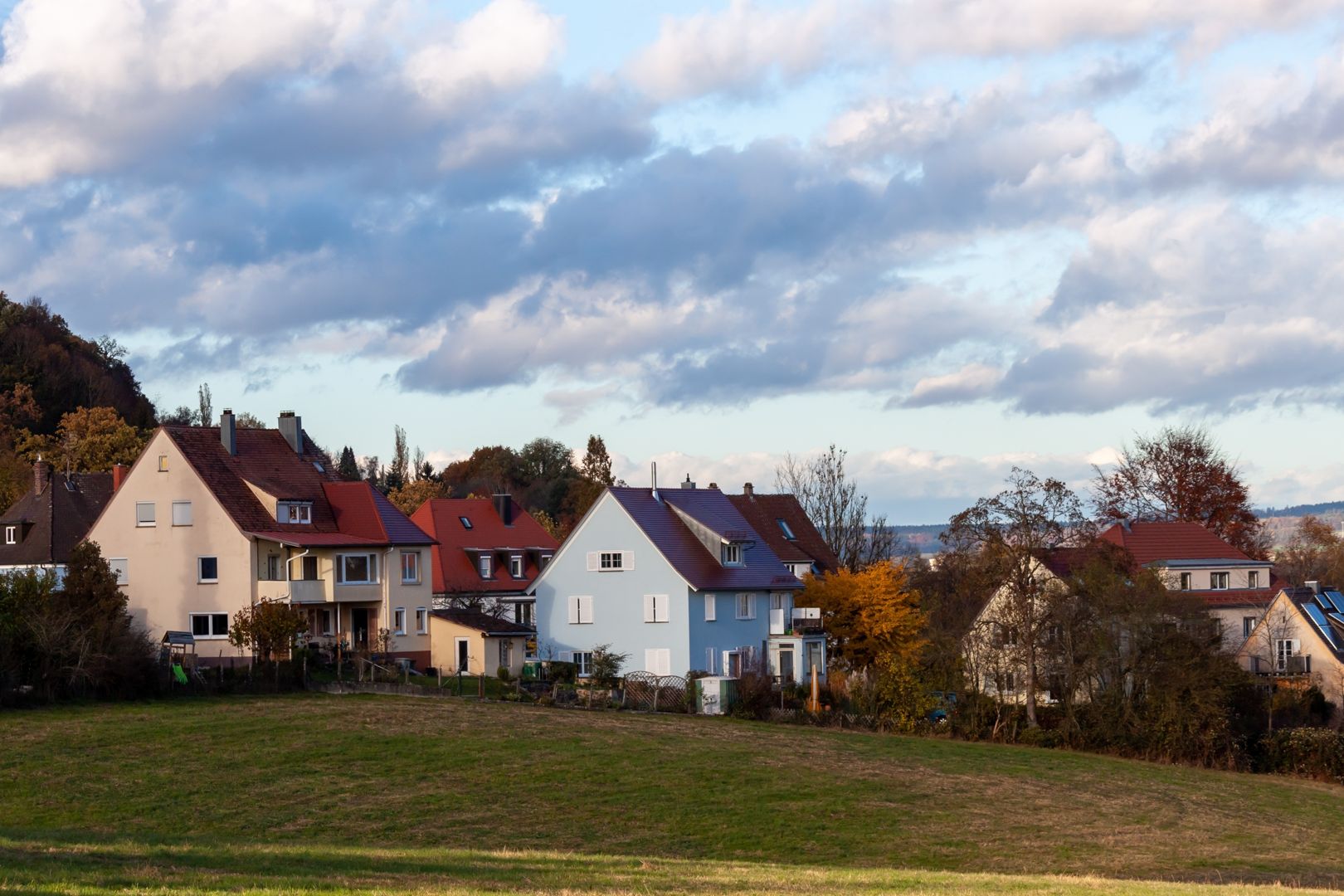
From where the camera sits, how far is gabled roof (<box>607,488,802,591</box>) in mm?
65812

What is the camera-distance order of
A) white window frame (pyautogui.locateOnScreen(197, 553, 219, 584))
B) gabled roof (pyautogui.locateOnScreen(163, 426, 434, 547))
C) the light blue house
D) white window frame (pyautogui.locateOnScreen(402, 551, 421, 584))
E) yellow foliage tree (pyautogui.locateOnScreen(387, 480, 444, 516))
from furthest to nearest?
yellow foliage tree (pyautogui.locateOnScreen(387, 480, 444, 516)) → white window frame (pyautogui.locateOnScreen(402, 551, 421, 584)) → the light blue house → gabled roof (pyautogui.locateOnScreen(163, 426, 434, 547)) → white window frame (pyautogui.locateOnScreen(197, 553, 219, 584))

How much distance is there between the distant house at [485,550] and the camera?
81.2 meters

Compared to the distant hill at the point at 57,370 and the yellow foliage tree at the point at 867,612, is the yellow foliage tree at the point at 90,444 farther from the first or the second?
the yellow foliage tree at the point at 867,612

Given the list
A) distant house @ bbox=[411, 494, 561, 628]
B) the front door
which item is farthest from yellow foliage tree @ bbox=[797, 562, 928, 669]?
the front door

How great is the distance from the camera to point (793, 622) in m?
67.6

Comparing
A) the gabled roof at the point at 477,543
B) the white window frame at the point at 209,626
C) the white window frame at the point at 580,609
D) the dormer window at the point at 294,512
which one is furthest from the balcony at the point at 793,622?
the white window frame at the point at 209,626

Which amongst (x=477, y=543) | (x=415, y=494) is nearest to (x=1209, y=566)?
(x=477, y=543)

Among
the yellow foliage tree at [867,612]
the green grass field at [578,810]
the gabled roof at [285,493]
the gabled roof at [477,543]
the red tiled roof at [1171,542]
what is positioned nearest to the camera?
the green grass field at [578,810]

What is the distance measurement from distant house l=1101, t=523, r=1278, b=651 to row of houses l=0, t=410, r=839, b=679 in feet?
61.3

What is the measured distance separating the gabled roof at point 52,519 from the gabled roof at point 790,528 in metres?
32.6

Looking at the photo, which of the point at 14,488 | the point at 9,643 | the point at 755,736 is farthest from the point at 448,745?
the point at 14,488

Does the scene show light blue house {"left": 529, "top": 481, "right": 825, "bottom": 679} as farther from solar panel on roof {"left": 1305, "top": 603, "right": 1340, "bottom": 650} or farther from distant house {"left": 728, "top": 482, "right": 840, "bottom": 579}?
solar panel on roof {"left": 1305, "top": 603, "right": 1340, "bottom": 650}

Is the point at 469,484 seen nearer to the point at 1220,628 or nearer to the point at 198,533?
the point at 198,533

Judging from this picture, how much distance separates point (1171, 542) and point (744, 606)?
24.4 m
